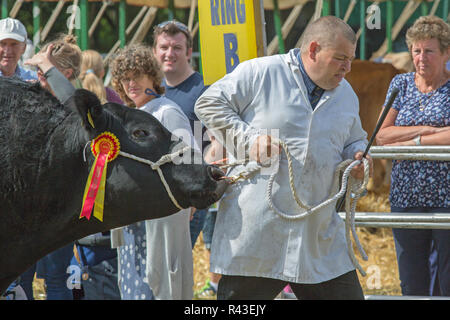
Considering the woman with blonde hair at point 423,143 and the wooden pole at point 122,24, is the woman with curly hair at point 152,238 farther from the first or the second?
the wooden pole at point 122,24

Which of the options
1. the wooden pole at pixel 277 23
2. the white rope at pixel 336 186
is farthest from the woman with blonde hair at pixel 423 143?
the wooden pole at pixel 277 23

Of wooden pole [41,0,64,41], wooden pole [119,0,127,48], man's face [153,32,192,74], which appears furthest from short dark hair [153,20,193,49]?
wooden pole [41,0,64,41]

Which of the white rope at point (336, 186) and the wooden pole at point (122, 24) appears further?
the wooden pole at point (122, 24)

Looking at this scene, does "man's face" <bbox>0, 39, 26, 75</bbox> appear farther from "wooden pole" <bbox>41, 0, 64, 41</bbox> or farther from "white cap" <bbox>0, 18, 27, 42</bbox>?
"wooden pole" <bbox>41, 0, 64, 41</bbox>

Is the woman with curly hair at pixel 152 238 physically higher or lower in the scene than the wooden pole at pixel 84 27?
lower

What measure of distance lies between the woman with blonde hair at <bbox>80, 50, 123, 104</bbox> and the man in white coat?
6.44ft

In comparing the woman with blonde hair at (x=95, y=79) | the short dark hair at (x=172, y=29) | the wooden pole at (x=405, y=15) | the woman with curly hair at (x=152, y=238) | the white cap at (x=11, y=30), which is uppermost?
the wooden pole at (x=405, y=15)

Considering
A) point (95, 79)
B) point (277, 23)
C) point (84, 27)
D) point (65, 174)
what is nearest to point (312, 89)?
point (65, 174)

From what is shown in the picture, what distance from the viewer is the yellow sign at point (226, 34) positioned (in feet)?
A: 15.7

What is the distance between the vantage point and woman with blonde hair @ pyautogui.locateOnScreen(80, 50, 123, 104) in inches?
222

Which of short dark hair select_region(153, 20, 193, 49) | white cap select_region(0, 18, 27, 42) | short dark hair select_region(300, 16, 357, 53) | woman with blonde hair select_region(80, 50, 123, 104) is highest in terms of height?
white cap select_region(0, 18, 27, 42)

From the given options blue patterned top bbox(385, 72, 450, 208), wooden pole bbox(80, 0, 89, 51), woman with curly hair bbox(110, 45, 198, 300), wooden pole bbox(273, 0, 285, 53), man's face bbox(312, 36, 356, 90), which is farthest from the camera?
wooden pole bbox(273, 0, 285, 53)

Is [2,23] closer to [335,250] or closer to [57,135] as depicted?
[57,135]

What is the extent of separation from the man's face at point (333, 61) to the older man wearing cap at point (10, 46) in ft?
9.41
